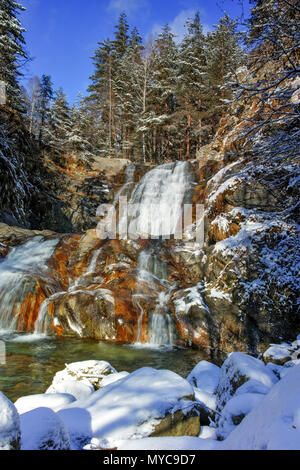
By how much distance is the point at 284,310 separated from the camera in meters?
7.42

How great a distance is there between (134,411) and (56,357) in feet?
16.8

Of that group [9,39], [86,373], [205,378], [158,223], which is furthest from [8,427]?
[9,39]

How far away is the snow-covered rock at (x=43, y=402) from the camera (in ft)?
10.9

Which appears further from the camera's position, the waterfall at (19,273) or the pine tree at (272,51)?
the waterfall at (19,273)

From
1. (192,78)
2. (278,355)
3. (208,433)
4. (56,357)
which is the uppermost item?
(192,78)

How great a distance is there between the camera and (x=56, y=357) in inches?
277

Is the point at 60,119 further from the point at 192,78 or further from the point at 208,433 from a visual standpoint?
the point at 208,433

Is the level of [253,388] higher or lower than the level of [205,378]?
higher

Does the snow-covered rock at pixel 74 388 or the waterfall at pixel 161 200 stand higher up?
the waterfall at pixel 161 200

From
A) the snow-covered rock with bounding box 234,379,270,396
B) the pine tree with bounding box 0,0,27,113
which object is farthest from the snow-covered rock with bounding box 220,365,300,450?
the pine tree with bounding box 0,0,27,113

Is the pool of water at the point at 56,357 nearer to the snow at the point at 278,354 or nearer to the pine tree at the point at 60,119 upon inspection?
the snow at the point at 278,354

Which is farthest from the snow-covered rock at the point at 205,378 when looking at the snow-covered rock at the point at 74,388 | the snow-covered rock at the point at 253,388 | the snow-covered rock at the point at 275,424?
the snow-covered rock at the point at 275,424

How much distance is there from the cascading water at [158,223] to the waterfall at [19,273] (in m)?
4.25
